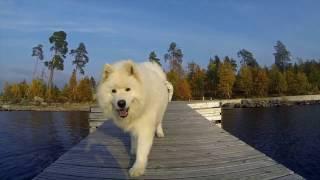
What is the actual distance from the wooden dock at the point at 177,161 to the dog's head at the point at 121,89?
0.93 metres

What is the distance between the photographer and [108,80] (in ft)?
19.1

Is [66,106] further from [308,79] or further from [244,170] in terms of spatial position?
[244,170]

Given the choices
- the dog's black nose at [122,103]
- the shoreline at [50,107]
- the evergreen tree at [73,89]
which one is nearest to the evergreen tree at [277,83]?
the shoreline at [50,107]

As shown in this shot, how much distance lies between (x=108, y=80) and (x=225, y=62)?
109 m

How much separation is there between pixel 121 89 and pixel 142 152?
0.95 m

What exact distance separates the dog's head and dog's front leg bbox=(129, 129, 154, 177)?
1.23 feet

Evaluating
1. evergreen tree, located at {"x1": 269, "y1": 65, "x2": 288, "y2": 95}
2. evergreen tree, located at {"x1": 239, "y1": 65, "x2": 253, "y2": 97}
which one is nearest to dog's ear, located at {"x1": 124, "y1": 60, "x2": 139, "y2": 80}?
evergreen tree, located at {"x1": 239, "y1": 65, "x2": 253, "y2": 97}

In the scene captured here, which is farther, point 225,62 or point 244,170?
point 225,62

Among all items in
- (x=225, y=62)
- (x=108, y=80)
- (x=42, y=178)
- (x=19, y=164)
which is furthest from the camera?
(x=225, y=62)

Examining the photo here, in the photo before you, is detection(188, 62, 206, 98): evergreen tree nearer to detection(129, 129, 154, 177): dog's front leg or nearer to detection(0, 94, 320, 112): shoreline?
detection(0, 94, 320, 112): shoreline

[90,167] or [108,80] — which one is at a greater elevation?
[108,80]

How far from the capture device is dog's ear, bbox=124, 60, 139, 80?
5.78 m

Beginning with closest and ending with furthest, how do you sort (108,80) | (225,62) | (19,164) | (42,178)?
(42,178) < (108,80) < (19,164) < (225,62)

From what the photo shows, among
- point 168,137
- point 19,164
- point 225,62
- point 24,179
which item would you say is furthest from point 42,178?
point 225,62
